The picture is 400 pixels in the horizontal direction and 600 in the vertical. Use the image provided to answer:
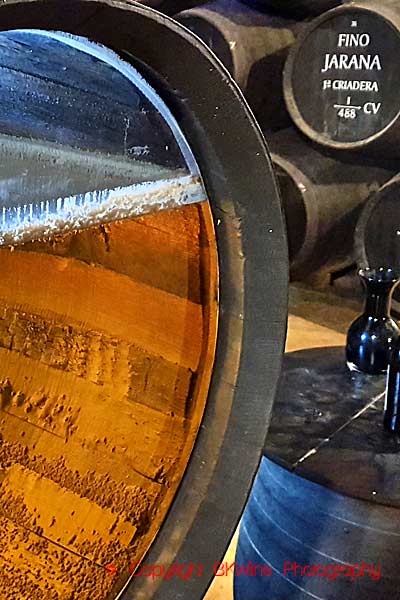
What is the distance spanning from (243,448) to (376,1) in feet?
7.74

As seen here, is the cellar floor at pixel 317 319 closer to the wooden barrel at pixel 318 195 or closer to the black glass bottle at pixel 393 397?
the wooden barrel at pixel 318 195

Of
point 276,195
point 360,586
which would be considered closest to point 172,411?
point 276,195

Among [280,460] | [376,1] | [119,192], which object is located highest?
[376,1]

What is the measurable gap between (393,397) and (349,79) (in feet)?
6.19

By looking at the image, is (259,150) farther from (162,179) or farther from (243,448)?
(243,448)

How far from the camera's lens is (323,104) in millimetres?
3188

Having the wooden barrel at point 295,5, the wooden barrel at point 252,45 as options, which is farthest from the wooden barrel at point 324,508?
the wooden barrel at point 295,5

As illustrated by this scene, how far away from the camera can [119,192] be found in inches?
35.4

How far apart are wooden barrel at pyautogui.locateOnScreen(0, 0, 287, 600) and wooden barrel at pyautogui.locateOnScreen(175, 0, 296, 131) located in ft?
7.03

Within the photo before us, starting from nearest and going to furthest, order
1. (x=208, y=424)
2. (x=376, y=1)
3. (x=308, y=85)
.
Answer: (x=208, y=424), (x=376, y=1), (x=308, y=85)

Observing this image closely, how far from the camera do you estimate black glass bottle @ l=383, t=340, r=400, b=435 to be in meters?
1.54

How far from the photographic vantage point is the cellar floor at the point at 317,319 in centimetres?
341

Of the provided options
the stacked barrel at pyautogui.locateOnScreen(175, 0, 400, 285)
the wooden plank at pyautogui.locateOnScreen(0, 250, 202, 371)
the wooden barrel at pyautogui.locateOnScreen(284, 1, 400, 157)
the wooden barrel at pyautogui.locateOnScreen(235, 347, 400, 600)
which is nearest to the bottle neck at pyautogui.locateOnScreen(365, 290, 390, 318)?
the wooden barrel at pyautogui.locateOnScreen(235, 347, 400, 600)

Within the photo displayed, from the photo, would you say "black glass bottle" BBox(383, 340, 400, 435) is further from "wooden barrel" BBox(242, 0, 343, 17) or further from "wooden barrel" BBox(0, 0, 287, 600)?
"wooden barrel" BBox(242, 0, 343, 17)
